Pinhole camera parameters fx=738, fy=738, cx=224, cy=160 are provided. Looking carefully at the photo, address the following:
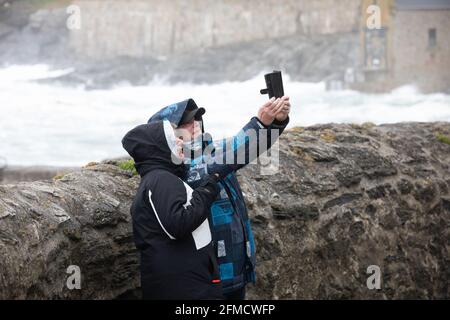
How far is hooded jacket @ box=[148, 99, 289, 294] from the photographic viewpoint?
127 inches

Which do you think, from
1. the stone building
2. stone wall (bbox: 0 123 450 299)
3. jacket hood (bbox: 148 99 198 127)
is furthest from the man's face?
the stone building

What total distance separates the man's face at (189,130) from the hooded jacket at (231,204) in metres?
0.05

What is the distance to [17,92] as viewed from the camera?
49438mm

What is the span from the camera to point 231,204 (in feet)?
10.9

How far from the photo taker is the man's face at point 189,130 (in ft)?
11.1

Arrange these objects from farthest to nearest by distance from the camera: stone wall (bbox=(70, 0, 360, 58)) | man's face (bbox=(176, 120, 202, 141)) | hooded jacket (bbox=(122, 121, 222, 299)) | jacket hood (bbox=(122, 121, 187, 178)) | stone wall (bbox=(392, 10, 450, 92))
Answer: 1. stone wall (bbox=(70, 0, 360, 58))
2. stone wall (bbox=(392, 10, 450, 92))
3. man's face (bbox=(176, 120, 202, 141))
4. jacket hood (bbox=(122, 121, 187, 178))
5. hooded jacket (bbox=(122, 121, 222, 299))

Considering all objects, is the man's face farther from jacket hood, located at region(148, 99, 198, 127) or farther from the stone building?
the stone building

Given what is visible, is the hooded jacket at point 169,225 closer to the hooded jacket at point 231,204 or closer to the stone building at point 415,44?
the hooded jacket at point 231,204

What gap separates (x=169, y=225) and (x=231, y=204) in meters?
0.47

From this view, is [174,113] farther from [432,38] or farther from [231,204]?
[432,38]

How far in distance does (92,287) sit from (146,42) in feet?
225

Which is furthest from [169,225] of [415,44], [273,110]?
[415,44]

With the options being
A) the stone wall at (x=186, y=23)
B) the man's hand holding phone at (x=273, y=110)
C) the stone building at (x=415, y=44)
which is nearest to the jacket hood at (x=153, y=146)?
the man's hand holding phone at (x=273, y=110)

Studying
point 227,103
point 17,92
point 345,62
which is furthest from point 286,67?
point 17,92
